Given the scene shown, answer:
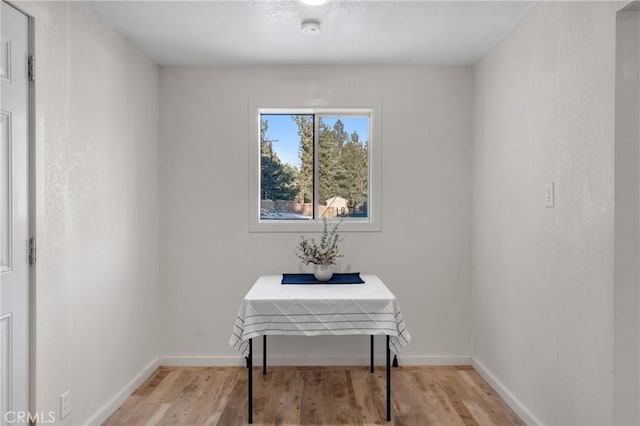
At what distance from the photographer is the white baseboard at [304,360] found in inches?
145

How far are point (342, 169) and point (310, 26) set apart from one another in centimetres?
136

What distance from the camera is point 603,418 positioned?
78.4 inches

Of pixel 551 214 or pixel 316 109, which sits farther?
pixel 316 109

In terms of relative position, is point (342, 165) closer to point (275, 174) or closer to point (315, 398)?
point (275, 174)

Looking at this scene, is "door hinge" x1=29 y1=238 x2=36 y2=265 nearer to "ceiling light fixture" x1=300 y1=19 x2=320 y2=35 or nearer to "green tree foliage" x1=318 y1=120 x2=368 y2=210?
"ceiling light fixture" x1=300 y1=19 x2=320 y2=35

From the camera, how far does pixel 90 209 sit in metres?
2.61

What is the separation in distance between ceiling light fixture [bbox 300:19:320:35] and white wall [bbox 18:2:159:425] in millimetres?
1251

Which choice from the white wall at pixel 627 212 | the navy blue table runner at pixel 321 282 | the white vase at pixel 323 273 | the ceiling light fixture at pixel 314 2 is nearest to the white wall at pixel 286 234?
the navy blue table runner at pixel 321 282

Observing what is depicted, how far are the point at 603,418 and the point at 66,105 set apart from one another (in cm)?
303

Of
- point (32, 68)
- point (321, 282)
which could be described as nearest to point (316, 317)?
point (321, 282)

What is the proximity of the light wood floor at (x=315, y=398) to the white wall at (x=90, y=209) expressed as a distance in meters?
0.30

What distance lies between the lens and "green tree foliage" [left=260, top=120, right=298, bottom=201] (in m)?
3.87

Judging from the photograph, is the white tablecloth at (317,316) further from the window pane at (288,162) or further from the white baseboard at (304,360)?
the window pane at (288,162)

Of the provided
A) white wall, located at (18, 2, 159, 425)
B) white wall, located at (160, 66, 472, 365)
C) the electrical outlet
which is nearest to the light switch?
white wall, located at (160, 66, 472, 365)
